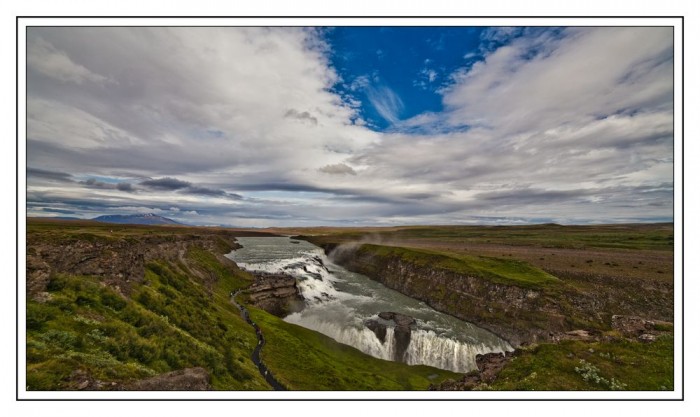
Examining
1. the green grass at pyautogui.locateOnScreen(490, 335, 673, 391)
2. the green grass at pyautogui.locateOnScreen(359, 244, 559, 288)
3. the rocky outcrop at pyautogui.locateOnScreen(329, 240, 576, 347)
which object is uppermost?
the green grass at pyautogui.locateOnScreen(490, 335, 673, 391)

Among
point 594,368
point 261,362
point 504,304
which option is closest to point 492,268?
point 504,304

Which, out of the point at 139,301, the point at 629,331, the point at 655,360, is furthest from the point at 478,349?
the point at 139,301

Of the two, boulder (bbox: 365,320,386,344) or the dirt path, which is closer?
the dirt path

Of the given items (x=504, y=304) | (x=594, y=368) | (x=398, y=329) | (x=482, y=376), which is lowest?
(x=398, y=329)

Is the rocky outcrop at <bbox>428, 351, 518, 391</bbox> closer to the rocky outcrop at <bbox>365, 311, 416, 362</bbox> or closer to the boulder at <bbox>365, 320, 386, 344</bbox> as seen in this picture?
the rocky outcrop at <bbox>365, 311, 416, 362</bbox>

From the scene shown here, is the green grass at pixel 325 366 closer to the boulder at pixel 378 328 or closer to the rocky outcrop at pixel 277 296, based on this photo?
the boulder at pixel 378 328

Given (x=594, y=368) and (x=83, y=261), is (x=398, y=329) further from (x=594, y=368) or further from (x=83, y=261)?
(x=83, y=261)

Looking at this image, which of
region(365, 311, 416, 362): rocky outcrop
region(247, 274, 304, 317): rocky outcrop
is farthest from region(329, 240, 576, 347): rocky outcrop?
region(247, 274, 304, 317): rocky outcrop
